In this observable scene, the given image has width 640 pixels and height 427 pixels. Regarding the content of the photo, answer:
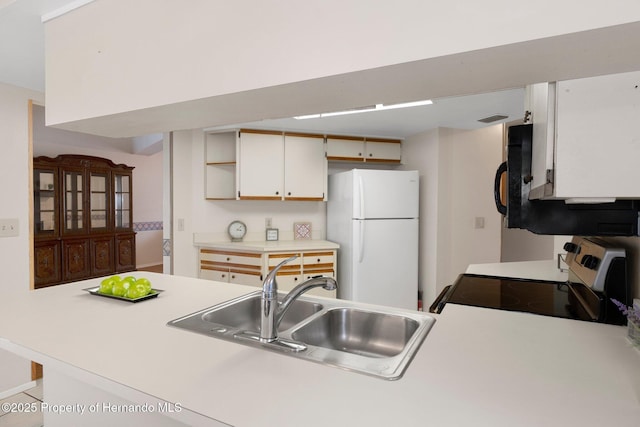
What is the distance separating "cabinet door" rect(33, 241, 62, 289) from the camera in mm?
4363

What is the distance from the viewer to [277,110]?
3.76ft

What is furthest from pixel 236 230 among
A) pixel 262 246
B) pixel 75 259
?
pixel 75 259

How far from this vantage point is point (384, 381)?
79cm

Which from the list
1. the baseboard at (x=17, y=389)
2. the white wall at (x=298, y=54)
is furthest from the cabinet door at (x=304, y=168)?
the baseboard at (x=17, y=389)

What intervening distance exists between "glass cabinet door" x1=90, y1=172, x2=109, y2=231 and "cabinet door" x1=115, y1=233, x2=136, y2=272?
0.32m

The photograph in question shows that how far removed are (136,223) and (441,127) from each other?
5.49 metres

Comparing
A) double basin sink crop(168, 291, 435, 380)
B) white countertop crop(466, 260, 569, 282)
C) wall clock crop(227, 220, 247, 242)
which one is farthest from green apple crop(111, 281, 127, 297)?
wall clock crop(227, 220, 247, 242)

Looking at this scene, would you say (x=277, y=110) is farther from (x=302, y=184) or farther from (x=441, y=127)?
(x=441, y=127)

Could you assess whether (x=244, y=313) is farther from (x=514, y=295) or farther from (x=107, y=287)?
(x=514, y=295)

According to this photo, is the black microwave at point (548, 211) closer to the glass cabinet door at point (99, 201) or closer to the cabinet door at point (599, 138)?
the cabinet door at point (599, 138)

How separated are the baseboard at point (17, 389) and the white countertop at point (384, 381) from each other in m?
1.49

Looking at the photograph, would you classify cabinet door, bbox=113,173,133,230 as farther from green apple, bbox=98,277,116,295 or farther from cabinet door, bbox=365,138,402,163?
green apple, bbox=98,277,116,295

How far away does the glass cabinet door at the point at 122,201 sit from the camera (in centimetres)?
543

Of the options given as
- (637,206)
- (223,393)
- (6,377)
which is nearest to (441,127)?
(637,206)
